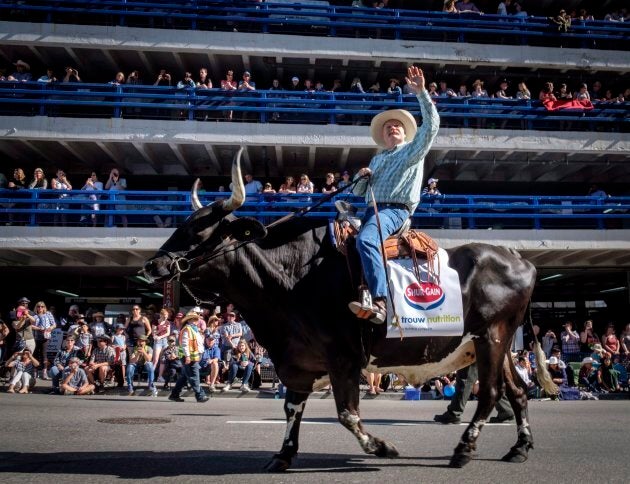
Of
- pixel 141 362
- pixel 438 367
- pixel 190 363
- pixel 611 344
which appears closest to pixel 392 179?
pixel 438 367

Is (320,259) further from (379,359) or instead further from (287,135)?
(287,135)

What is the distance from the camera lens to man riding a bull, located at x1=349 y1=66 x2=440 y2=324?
5.48 m

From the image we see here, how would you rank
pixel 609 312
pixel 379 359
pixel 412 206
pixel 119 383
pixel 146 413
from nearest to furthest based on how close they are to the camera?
pixel 379 359 < pixel 412 206 < pixel 146 413 < pixel 119 383 < pixel 609 312

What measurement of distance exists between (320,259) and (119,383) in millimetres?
12842

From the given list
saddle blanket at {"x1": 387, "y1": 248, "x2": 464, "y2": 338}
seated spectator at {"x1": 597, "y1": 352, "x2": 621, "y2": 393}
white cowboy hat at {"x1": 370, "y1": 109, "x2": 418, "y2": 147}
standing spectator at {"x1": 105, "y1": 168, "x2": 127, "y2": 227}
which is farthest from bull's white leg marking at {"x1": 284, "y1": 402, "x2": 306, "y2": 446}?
standing spectator at {"x1": 105, "y1": 168, "x2": 127, "y2": 227}

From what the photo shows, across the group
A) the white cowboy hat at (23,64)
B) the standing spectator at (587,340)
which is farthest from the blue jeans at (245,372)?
the white cowboy hat at (23,64)

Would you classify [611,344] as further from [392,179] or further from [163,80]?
[163,80]

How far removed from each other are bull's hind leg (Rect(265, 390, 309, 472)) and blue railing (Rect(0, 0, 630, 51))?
21029 millimetres

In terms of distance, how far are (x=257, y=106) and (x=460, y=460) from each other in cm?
1877

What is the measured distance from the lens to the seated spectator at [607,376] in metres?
16.7

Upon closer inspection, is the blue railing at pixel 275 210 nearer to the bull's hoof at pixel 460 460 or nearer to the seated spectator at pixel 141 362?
the seated spectator at pixel 141 362

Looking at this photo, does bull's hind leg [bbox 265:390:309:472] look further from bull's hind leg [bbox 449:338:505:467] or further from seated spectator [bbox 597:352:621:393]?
seated spectator [bbox 597:352:621:393]

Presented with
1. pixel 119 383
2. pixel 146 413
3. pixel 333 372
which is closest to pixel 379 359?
pixel 333 372

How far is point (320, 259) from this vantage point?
19.0ft
